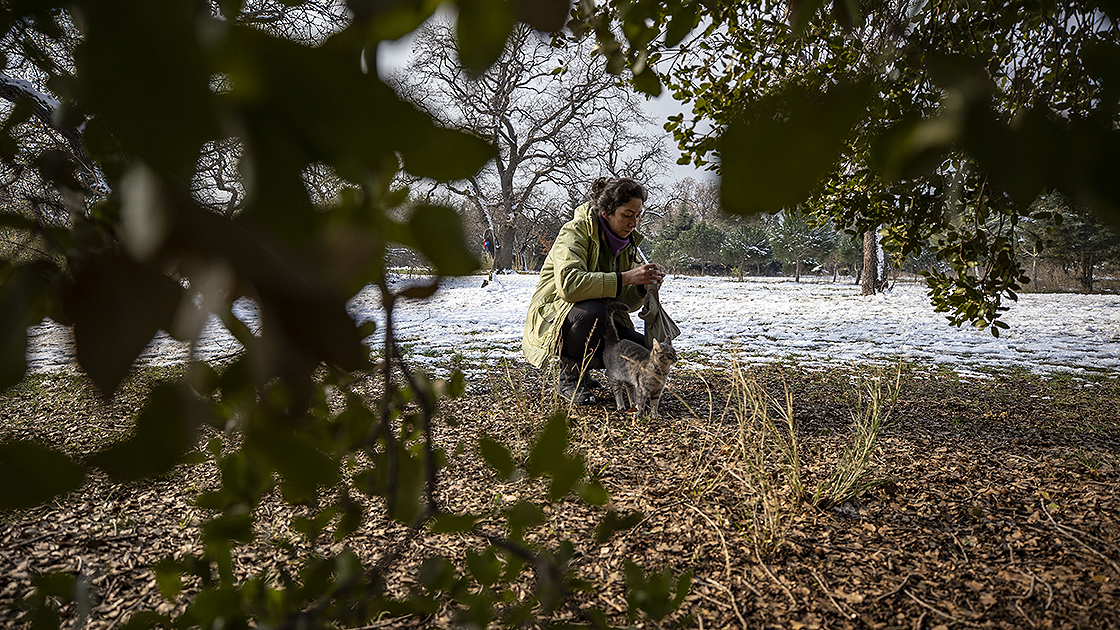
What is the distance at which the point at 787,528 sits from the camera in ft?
4.92

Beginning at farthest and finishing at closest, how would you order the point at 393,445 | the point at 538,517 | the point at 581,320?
the point at 581,320 → the point at 538,517 → the point at 393,445

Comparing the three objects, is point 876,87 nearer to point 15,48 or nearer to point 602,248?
point 15,48

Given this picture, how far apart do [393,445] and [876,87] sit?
35 centimetres

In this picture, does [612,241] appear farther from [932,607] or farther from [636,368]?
→ [932,607]

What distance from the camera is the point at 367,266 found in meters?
0.18

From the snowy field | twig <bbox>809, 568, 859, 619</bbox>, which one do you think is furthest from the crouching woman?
twig <bbox>809, 568, 859, 619</bbox>

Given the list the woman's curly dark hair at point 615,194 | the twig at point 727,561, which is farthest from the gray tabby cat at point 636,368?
the twig at point 727,561

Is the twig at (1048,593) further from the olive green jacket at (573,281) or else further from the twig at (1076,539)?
the olive green jacket at (573,281)

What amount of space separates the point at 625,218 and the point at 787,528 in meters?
1.58

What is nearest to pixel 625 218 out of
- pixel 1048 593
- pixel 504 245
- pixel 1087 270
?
pixel 1048 593

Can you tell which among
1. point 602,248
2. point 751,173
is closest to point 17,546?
point 751,173

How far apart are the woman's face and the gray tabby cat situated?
0.34 m

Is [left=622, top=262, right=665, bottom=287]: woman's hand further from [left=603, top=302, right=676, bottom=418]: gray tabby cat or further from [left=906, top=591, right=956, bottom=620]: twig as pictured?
[left=906, top=591, right=956, bottom=620]: twig

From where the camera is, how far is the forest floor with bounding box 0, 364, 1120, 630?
1.22 m
